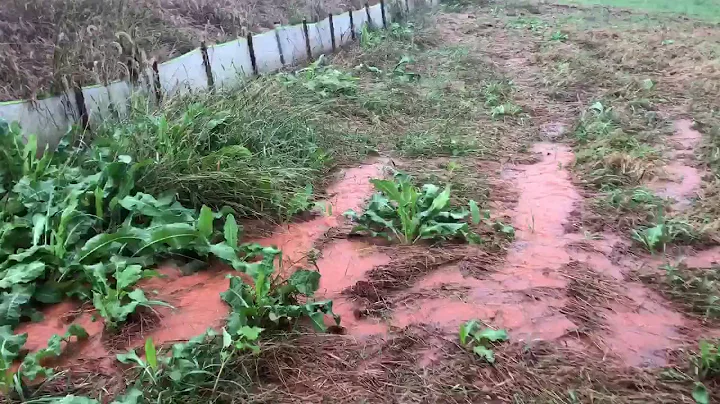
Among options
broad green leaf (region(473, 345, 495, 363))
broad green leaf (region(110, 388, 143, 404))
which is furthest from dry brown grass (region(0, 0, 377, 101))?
broad green leaf (region(473, 345, 495, 363))

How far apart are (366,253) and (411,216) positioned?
15.6 inches

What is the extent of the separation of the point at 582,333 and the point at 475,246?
0.91m

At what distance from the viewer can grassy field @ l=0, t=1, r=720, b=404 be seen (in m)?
2.35

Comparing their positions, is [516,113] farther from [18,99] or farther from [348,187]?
[18,99]

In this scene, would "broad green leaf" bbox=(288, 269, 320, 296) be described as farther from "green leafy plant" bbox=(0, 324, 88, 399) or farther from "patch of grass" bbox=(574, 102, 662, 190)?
"patch of grass" bbox=(574, 102, 662, 190)

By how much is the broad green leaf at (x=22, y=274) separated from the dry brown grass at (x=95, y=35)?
1.91 metres

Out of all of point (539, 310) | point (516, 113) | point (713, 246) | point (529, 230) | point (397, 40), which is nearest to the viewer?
point (539, 310)

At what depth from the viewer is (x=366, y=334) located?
266cm

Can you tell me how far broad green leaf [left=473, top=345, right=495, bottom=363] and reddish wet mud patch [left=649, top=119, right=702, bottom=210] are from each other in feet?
7.17

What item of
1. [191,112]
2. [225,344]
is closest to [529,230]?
[225,344]

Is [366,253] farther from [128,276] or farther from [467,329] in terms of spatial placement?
[128,276]

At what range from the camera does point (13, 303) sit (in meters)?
2.68

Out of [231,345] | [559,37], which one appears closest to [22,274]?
[231,345]

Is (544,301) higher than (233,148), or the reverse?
(233,148)
